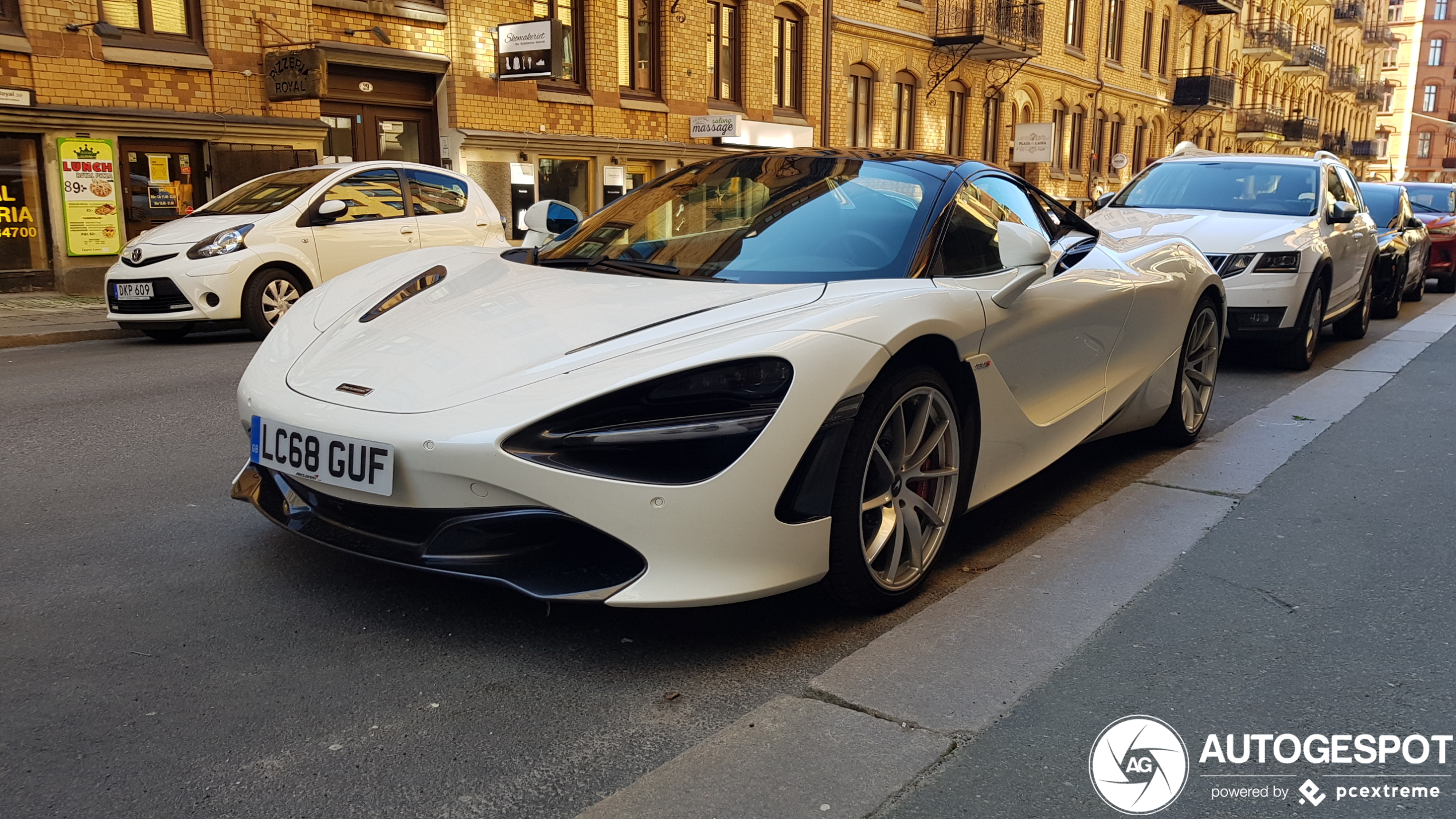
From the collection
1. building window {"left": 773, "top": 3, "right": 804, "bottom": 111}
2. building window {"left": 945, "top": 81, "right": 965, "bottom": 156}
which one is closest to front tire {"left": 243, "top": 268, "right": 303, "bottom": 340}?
building window {"left": 773, "top": 3, "right": 804, "bottom": 111}

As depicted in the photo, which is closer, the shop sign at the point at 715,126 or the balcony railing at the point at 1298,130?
the shop sign at the point at 715,126

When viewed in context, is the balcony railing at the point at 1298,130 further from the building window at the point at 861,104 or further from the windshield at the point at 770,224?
the windshield at the point at 770,224

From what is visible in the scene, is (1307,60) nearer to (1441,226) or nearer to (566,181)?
(1441,226)

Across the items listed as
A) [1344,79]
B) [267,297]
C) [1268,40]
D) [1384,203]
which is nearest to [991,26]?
[1384,203]

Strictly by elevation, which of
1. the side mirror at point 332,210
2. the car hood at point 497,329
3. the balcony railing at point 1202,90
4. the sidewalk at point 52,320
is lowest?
the sidewalk at point 52,320

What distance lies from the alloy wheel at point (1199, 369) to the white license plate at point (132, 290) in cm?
823

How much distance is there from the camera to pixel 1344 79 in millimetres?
61438

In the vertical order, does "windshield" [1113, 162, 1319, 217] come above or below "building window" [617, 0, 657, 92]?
below

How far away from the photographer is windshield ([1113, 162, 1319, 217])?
344 inches

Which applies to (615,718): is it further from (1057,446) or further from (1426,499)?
(1426,499)

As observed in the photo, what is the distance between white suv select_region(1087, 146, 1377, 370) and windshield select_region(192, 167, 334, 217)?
7.09 m

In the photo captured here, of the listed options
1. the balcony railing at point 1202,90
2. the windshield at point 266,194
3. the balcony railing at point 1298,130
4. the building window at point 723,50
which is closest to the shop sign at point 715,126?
the building window at point 723,50

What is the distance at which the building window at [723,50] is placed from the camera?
Result: 22.0 meters
